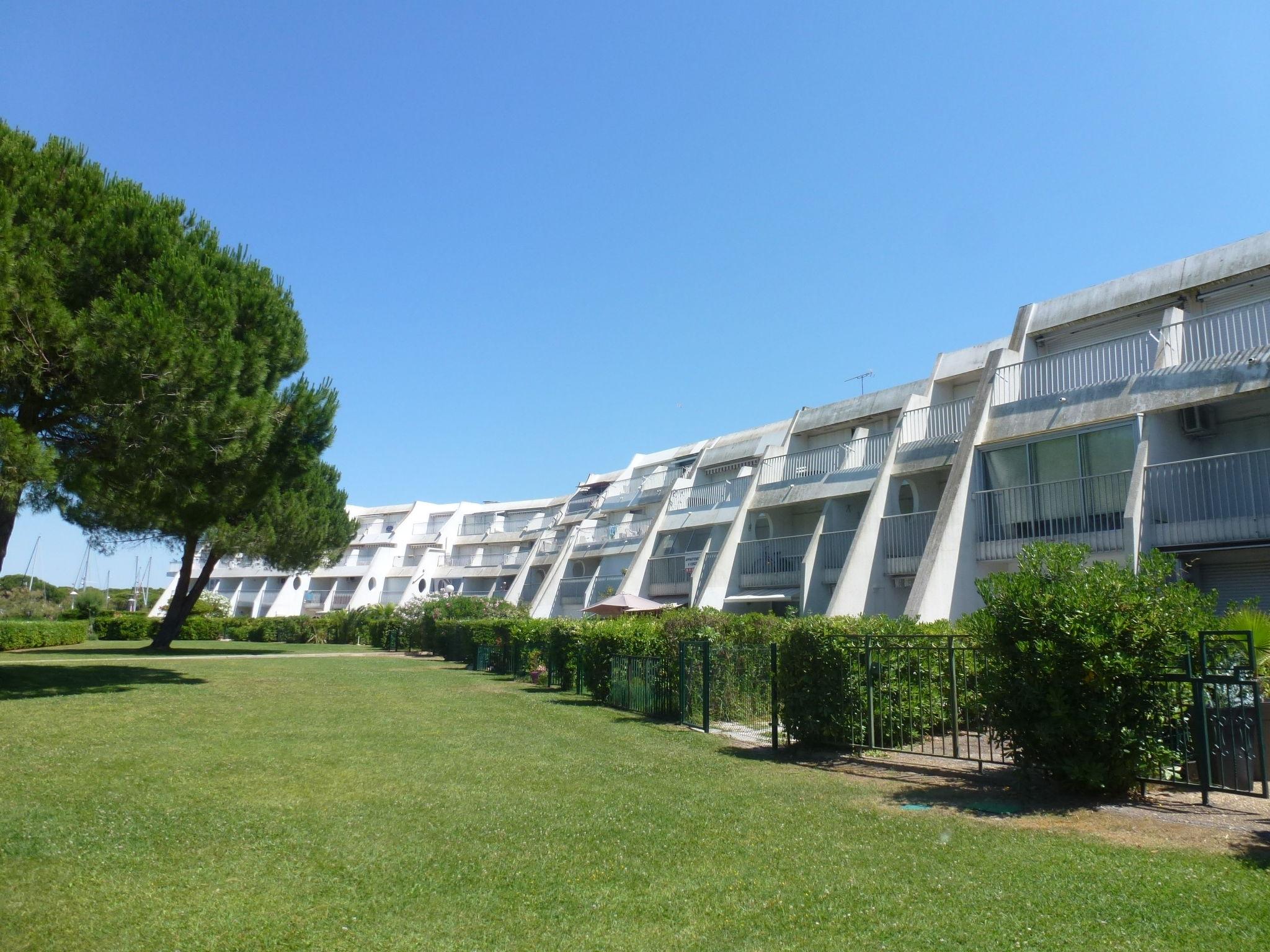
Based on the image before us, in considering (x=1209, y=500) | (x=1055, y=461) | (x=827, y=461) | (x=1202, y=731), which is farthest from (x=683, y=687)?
(x=827, y=461)

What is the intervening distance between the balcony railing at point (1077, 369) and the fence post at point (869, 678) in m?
9.83

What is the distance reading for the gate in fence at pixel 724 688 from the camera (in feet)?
44.8

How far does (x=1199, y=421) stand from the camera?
51.6 ft

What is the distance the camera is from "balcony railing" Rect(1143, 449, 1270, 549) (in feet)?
45.8

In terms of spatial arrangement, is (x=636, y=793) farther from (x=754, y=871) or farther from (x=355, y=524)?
(x=355, y=524)

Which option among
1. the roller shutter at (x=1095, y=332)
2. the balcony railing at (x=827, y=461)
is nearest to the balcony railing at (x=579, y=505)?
the balcony railing at (x=827, y=461)

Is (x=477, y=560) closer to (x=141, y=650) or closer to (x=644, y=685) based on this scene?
(x=141, y=650)

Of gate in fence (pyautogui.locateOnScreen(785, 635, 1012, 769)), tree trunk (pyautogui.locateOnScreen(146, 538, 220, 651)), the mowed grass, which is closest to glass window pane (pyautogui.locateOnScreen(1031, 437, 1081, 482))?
gate in fence (pyautogui.locateOnScreen(785, 635, 1012, 769))

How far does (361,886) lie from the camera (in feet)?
18.4

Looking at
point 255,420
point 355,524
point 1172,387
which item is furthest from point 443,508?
point 1172,387

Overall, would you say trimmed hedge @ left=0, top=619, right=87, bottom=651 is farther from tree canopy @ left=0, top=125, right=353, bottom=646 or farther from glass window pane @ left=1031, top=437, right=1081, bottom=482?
glass window pane @ left=1031, top=437, right=1081, bottom=482

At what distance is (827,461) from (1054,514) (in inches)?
349

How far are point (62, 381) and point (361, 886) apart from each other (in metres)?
13.8

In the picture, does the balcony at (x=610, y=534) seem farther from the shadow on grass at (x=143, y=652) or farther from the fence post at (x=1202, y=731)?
the fence post at (x=1202, y=731)
